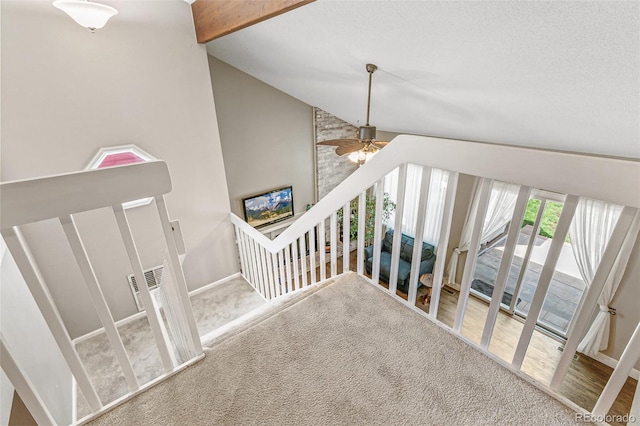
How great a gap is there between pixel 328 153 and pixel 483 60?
381cm

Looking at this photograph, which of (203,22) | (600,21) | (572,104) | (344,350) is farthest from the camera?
(203,22)

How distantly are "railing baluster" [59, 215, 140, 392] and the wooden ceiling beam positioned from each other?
1.89m

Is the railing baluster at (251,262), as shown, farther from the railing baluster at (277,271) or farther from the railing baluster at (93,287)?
the railing baluster at (93,287)

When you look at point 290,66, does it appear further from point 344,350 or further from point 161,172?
point 344,350

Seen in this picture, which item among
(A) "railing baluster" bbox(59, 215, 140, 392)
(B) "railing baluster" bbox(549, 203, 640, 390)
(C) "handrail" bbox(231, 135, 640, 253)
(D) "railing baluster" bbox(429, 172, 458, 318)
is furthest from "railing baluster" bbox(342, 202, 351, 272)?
(A) "railing baluster" bbox(59, 215, 140, 392)

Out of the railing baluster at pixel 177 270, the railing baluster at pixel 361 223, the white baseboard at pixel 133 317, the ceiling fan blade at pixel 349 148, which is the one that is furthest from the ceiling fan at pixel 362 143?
the white baseboard at pixel 133 317

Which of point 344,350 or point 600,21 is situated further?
point 600,21

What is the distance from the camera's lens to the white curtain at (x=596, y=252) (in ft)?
11.2

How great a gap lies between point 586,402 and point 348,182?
4.12 meters

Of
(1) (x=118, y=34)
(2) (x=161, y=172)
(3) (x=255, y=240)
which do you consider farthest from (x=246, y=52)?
(2) (x=161, y=172)

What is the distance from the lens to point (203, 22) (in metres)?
2.76

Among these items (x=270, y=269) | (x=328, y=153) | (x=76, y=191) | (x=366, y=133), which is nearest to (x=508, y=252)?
(x=76, y=191)

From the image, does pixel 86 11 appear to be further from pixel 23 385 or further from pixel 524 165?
pixel 524 165

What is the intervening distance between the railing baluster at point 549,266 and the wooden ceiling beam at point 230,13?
1891mm
